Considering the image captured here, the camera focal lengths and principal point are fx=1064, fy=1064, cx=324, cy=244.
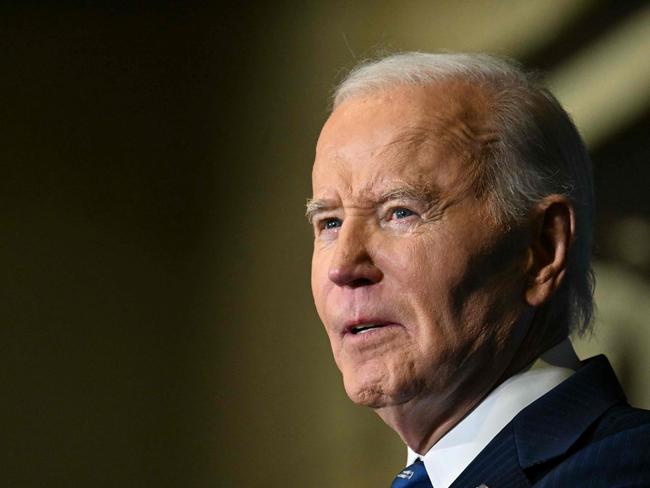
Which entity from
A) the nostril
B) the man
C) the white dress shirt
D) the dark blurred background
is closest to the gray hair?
the man

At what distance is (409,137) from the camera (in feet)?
5.32

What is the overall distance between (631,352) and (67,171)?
4.44ft

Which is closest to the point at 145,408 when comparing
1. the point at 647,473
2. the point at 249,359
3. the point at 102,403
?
the point at 102,403

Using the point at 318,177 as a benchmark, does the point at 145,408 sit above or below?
below

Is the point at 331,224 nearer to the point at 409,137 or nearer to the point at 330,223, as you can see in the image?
the point at 330,223

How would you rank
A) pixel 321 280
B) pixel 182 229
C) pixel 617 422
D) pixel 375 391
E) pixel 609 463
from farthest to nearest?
1. pixel 182 229
2. pixel 321 280
3. pixel 375 391
4. pixel 617 422
5. pixel 609 463

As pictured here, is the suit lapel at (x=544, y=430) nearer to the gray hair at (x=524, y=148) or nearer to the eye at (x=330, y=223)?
the gray hair at (x=524, y=148)

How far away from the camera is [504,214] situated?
1617mm

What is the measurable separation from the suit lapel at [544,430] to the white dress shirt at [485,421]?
0.03m

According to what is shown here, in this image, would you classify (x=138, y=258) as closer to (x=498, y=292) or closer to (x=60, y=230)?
(x=60, y=230)

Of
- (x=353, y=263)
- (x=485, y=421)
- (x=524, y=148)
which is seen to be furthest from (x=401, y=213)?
(x=485, y=421)

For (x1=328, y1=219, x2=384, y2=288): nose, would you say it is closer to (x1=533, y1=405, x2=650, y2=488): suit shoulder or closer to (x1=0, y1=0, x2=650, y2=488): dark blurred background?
(x1=533, y1=405, x2=650, y2=488): suit shoulder

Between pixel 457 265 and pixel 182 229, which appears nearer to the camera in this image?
pixel 457 265

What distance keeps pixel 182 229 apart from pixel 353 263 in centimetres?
113
